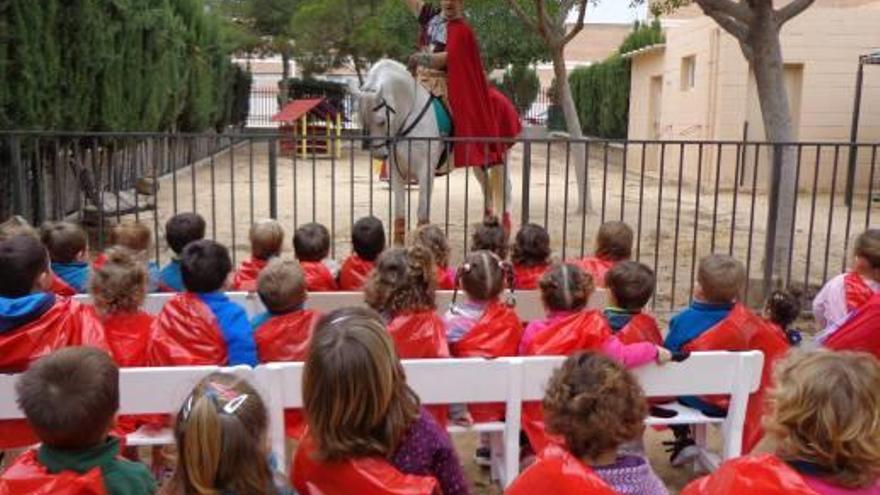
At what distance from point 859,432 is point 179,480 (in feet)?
4.40

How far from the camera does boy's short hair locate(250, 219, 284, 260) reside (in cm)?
443

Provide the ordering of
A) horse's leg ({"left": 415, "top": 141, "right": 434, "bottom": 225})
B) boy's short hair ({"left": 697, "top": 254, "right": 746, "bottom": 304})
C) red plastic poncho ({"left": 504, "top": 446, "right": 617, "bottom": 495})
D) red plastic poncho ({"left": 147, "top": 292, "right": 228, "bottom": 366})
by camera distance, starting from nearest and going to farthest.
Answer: red plastic poncho ({"left": 504, "top": 446, "right": 617, "bottom": 495})
red plastic poncho ({"left": 147, "top": 292, "right": 228, "bottom": 366})
boy's short hair ({"left": 697, "top": 254, "right": 746, "bottom": 304})
horse's leg ({"left": 415, "top": 141, "right": 434, "bottom": 225})

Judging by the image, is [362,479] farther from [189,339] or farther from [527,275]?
[527,275]

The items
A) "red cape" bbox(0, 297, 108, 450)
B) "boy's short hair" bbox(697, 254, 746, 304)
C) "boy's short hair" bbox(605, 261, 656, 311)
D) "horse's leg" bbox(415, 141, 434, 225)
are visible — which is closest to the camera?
"red cape" bbox(0, 297, 108, 450)

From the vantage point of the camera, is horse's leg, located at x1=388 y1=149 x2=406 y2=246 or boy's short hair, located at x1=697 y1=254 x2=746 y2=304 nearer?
boy's short hair, located at x1=697 y1=254 x2=746 y2=304

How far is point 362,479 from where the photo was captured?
2098mm

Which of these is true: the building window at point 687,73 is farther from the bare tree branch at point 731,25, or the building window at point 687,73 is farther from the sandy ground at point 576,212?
the bare tree branch at point 731,25

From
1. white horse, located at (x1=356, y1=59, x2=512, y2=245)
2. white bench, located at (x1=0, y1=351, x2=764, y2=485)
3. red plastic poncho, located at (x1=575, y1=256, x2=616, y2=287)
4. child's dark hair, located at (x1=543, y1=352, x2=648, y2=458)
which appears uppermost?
white horse, located at (x1=356, y1=59, x2=512, y2=245)

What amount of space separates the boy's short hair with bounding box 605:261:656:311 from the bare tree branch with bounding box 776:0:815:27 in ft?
15.9

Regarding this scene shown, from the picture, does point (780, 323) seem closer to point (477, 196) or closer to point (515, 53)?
point (477, 196)

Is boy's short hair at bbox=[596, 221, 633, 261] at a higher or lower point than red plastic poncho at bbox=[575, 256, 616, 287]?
higher

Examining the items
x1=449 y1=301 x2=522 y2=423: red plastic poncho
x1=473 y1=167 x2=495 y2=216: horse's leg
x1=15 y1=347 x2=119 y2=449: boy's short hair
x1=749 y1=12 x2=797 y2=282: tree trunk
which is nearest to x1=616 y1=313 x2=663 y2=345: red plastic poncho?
x1=449 y1=301 x2=522 y2=423: red plastic poncho

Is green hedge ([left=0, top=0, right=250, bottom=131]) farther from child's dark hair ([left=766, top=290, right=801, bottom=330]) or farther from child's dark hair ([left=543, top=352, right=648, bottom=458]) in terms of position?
child's dark hair ([left=543, top=352, right=648, bottom=458])

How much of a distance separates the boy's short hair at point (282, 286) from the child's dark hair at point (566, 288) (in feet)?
2.94
